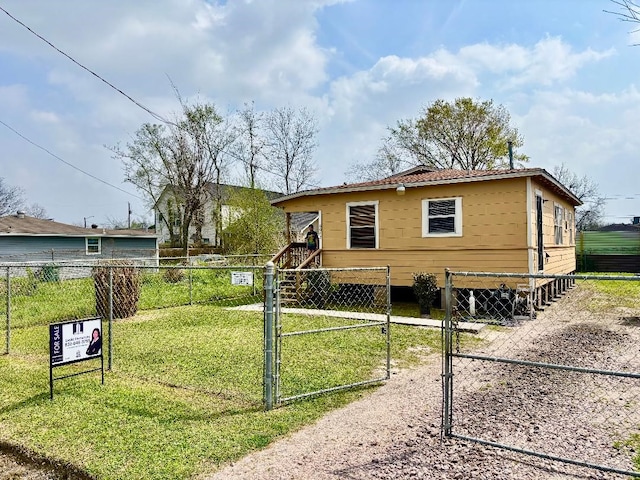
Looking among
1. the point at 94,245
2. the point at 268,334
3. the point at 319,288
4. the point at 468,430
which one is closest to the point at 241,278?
the point at 268,334

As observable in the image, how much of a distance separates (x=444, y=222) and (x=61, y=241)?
881 inches

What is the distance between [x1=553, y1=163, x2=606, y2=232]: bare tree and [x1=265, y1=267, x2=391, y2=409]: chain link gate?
106 feet

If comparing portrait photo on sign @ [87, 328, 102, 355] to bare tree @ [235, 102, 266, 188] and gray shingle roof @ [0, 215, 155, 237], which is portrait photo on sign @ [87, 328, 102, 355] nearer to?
gray shingle roof @ [0, 215, 155, 237]

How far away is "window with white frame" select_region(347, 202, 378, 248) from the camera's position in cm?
1229

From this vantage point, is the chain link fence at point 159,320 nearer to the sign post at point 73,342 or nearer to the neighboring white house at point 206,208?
the sign post at point 73,342

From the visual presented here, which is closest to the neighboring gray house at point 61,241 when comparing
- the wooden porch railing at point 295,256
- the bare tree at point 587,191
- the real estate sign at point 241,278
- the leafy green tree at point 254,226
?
the leafy green tree at point 254,226

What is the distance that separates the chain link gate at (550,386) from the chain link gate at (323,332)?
122 centimetres

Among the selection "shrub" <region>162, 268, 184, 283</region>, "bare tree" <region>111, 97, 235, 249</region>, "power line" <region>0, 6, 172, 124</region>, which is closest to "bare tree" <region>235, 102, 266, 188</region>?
"bare tree" <region>111, 97, 235, 249</region>

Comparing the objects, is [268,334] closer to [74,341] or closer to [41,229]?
[74,341]

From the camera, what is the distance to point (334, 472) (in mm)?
3045

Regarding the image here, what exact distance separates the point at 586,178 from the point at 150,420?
1714 inches

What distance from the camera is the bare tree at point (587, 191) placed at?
3747cm

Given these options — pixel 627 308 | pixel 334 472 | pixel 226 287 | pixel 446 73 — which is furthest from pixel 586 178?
pixel 334 472

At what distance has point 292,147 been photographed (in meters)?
33.4
